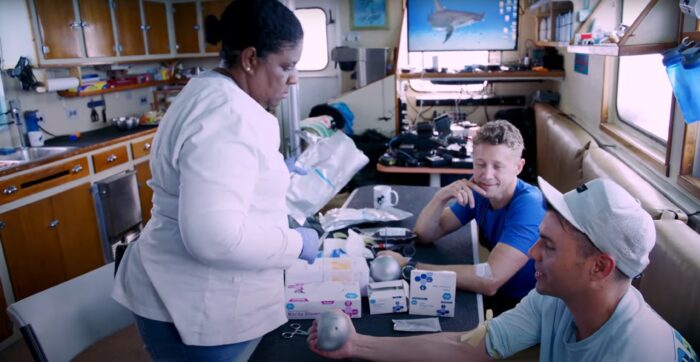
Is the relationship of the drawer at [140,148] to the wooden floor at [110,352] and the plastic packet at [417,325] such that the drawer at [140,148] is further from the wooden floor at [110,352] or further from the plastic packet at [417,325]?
the plastic packet at [417,325]

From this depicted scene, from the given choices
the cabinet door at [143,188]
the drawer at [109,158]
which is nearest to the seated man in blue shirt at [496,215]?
the drawer at [109,158]

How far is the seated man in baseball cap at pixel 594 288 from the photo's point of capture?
1015 mm

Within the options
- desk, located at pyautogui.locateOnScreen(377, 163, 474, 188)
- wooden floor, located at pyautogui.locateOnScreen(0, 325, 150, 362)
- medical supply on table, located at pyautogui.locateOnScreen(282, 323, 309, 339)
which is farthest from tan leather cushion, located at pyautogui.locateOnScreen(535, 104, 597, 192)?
wooden floor, located at pyautogui.locateOnScreen(0, 325, 150, 362)

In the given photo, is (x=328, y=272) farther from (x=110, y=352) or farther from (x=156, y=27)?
(x=156, y=27)

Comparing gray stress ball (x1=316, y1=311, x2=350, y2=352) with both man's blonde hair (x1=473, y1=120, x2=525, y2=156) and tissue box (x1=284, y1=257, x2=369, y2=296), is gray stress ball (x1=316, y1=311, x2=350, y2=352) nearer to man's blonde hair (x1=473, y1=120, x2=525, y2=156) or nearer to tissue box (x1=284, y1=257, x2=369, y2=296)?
tissue box (x1=284, y1=257, x2=369, y2=296)

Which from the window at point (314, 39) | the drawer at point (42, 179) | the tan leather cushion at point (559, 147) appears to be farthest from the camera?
the window at point (314, 39)

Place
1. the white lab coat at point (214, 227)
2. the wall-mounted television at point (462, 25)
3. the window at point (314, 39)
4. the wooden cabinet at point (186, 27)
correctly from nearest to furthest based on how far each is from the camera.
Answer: the white lab coat at point (214, 227) → the wall-mounted television at point (462, 25) → the wooden cabinet at point (186, 27) → the window at point (314, 39)

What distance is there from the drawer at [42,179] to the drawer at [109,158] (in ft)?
0.32

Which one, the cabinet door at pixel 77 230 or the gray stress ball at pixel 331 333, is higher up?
the gray stress ball at pixel 331 333

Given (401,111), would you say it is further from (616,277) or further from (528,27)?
(616,277)

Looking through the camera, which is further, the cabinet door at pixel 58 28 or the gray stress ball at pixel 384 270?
the cabinet door at pixel 58 28

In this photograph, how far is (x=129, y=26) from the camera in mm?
4711

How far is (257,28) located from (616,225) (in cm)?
85

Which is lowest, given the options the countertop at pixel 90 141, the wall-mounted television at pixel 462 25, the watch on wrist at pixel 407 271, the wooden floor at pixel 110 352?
the wooden floor at pixel 110 352
